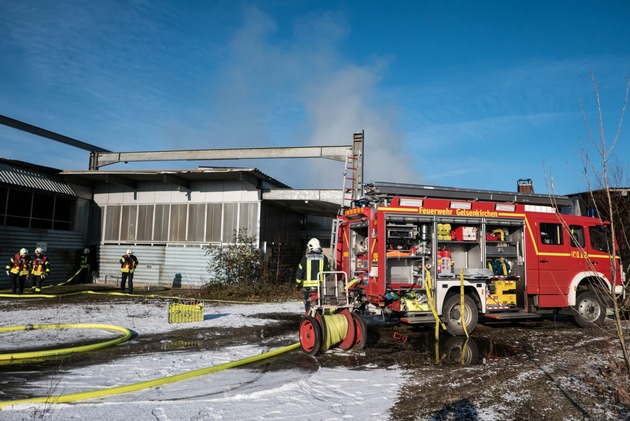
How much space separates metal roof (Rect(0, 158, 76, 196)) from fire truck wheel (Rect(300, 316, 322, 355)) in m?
16.3

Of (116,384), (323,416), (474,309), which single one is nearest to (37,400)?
(116,384)

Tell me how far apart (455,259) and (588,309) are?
372 cm

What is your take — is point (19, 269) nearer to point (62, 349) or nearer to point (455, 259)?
point (62, 349)

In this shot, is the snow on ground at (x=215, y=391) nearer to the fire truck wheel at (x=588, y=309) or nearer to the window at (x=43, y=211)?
Answer: the fire truck wheel at (x=588, y=309)

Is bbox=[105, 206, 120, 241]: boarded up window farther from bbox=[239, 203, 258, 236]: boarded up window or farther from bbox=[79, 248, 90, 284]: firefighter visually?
bbox=[239, 203, 258, 236]: boarded up window

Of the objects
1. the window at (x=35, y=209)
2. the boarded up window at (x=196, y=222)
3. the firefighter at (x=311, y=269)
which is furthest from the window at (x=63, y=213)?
the firefighter at (x=311, y=269)

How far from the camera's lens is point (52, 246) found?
65.7 feet

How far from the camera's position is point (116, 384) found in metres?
5.40

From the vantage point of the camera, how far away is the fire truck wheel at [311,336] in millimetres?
7164

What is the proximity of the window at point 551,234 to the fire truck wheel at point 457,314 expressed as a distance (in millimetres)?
2601

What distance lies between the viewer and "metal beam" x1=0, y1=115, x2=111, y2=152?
18880 millimetres

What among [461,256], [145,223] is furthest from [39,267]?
[461,256]

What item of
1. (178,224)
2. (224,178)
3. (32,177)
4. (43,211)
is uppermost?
(224,178)

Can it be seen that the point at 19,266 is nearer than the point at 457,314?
No
